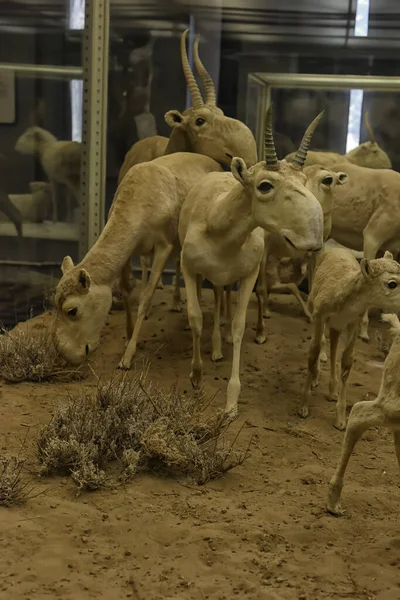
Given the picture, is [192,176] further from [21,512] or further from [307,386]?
[21,512]

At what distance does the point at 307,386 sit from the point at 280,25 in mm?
5481

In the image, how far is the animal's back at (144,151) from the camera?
8.08 meters

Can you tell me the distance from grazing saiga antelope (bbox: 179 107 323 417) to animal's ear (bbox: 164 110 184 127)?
140 centimetres

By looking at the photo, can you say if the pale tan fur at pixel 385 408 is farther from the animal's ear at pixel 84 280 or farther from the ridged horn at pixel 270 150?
the animal's ear at pixel 84 280

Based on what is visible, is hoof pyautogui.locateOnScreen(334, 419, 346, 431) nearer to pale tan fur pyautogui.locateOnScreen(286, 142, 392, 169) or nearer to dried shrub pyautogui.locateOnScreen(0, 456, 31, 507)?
dried shrub pyautogui.locateOnScreen(0, 456, 31, 507)

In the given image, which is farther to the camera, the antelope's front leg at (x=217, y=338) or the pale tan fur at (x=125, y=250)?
the antelope's front leg at (x=217, y=338)

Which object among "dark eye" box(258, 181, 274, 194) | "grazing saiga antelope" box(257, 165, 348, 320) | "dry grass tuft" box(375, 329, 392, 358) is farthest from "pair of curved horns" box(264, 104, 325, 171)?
"dry grass tuft" box(375, 329, 392, 358)

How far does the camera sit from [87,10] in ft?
24.6

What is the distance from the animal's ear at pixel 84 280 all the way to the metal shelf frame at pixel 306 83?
373 centimetres

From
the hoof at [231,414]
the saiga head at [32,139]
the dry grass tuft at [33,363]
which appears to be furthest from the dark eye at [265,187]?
the saiga head at [32,139]

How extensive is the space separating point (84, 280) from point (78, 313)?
0.28 meters

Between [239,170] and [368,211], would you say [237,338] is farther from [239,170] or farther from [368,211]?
[368,211]

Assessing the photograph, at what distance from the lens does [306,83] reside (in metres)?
8.98

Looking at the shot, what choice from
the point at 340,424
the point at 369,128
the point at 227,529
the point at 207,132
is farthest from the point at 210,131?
the point at 227,529
